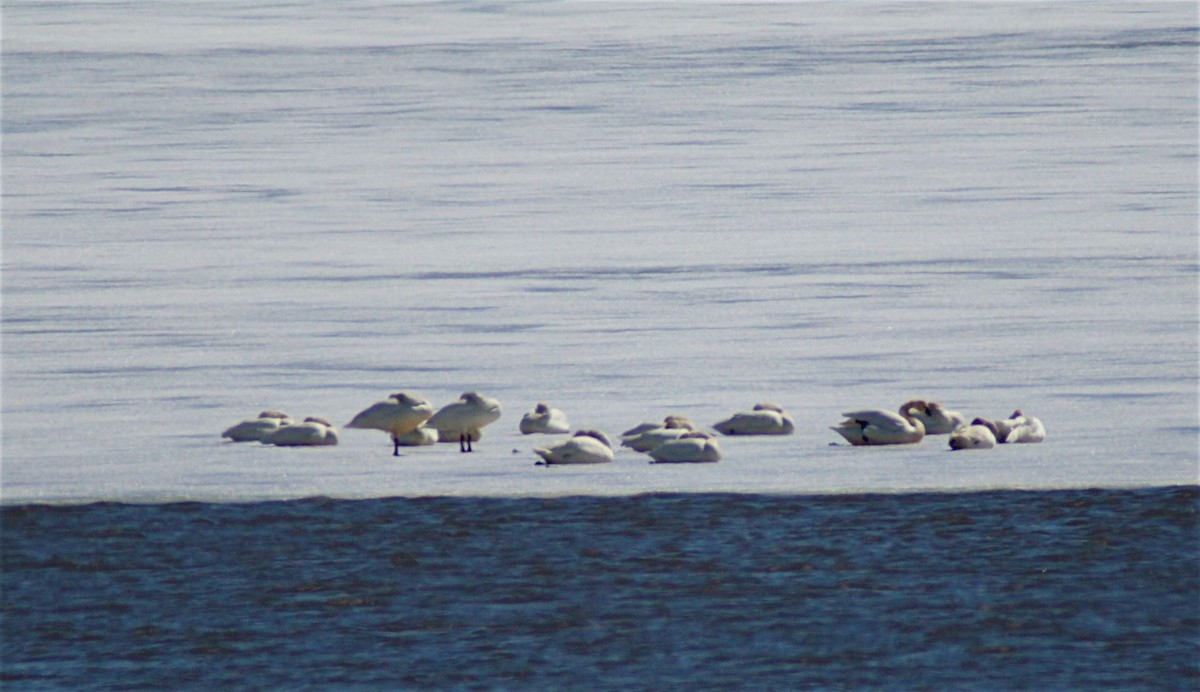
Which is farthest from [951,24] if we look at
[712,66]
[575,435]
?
[575,435]

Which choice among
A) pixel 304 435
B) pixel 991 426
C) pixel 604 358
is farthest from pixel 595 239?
pixel 991 426

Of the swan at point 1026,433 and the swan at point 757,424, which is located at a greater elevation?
the swan at point 757,424

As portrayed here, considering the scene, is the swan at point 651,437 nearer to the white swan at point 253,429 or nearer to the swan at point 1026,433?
the swan at point 1026,433

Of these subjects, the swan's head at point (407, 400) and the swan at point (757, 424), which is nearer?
the swan's head at point (407, 400)

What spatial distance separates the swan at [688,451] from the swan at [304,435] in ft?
3.95

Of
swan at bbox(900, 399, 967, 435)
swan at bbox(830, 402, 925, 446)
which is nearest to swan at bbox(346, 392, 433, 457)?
swan at bbox(830, 402, 925, 446)

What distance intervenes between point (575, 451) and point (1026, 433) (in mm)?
1623

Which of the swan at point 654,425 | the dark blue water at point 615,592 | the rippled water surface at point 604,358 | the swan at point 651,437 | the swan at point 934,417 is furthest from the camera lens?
the swan at point 934,417

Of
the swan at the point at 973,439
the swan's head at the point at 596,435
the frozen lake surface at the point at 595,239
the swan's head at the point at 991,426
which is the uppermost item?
the frozen lake surface at the point at 595,239

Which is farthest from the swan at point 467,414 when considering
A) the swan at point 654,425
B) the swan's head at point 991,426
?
the swan's head at point 991,426

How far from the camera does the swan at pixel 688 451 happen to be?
19.8 feet

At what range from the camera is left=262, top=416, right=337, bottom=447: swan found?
20.6 ft

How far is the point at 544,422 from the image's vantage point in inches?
253

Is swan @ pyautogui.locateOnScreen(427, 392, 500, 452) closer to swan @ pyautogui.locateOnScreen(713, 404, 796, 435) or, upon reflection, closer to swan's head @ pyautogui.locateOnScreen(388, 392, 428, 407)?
swan's head @ pyautogui.locateOnScreen(388, 392, 428, 407)
